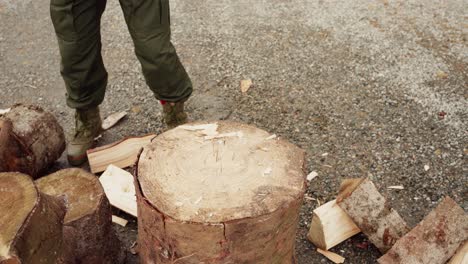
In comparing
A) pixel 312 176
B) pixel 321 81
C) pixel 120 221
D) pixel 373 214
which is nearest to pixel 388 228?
pixel 373 214

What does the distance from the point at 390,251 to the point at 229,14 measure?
9.34 feet

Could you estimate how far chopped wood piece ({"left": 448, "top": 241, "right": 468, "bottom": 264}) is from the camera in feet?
7.97

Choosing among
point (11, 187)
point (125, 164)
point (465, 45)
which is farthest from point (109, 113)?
point (465, 45)

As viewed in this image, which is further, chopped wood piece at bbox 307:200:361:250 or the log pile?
chopped wood piece at bbox 307:200:361:250

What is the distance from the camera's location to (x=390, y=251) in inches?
98.3

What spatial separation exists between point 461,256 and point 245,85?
1985 millimetres

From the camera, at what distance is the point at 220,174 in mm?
2078

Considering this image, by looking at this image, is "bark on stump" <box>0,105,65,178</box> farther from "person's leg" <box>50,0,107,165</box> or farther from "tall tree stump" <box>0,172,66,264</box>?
"tall tree stump" <box>0,172,66,264</box>

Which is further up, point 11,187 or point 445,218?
point 11,187

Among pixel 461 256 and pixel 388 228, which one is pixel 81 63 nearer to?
pixel 388 228

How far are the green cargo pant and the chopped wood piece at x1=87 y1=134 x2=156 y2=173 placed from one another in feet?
0.96

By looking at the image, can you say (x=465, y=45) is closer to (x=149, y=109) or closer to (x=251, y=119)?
(x=251, y=119)

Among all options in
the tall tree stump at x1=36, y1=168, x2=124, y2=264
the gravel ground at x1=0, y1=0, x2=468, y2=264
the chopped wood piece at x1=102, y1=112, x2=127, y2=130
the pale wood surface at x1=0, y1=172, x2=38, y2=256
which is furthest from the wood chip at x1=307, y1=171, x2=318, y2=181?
the pale wood surface at x1=0, y1=172, x2=38, y2=256

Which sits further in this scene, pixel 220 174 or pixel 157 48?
pixel 157 48
